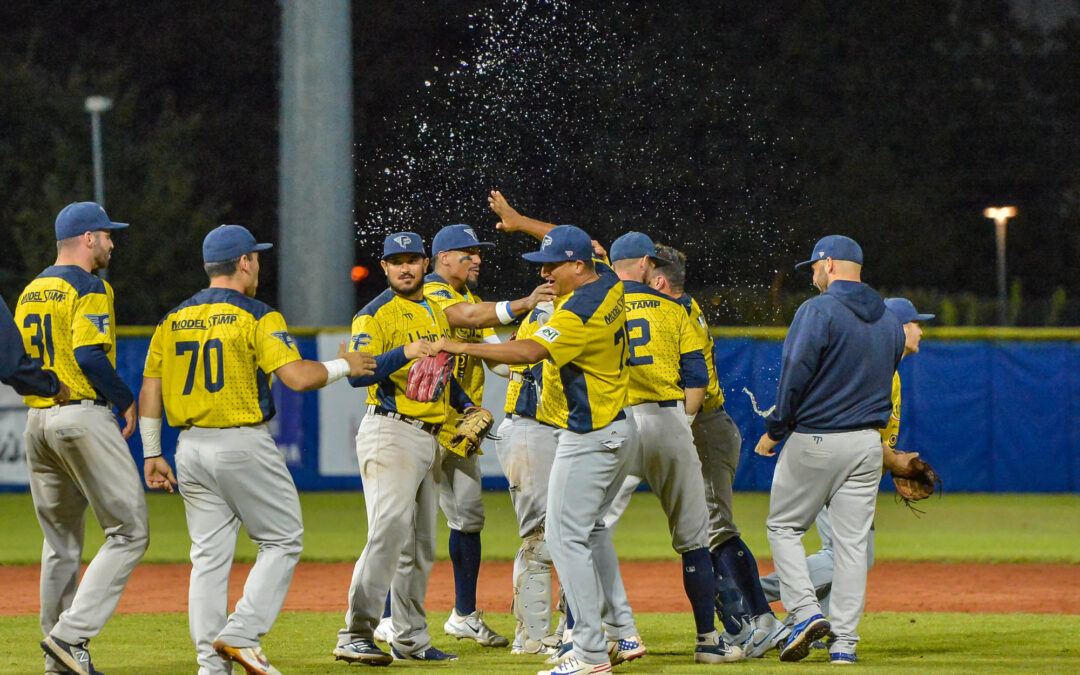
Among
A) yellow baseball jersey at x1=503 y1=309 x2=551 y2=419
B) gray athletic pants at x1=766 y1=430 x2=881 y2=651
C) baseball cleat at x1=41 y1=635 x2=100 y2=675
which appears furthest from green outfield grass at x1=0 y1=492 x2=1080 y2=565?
baseball cleat at x1=41 y1=635 x2=100 y2=675

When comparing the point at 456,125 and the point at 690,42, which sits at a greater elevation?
the point at 690,42

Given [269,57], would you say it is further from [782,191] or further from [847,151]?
[847,151]

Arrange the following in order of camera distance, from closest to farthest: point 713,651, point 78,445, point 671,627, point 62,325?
point 78,445
point 62,325
point 713,651
point 671,627

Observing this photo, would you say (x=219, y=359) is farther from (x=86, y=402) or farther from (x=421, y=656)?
(x=421, y=656)

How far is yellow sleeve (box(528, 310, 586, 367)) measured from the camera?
6.31 m

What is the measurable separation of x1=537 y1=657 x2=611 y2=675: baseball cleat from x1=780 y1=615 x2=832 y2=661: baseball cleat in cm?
112

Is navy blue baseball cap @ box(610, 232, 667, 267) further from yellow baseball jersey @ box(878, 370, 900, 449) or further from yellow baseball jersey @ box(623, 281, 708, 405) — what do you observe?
yellow baseball jersey @ box(878, 370, 900, 449)

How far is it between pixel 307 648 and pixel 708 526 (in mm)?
2352

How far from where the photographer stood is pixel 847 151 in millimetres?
47344

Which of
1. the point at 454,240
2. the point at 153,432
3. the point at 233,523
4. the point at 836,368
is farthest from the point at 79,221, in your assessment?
the point at 836,368

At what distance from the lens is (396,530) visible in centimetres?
689

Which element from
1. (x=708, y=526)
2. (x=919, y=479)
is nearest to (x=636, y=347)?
(x=708, y=526)

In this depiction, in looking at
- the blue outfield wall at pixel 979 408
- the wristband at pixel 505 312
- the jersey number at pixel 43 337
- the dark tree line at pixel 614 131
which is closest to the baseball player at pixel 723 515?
the wristband at pixel 505 312

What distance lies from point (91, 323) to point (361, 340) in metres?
1.33
